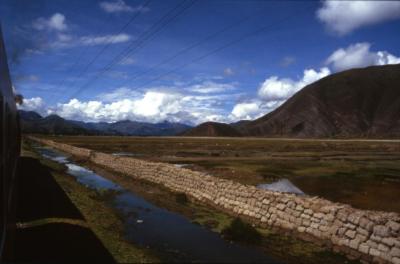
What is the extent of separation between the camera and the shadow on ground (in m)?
10.9

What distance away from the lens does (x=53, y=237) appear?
497 inches

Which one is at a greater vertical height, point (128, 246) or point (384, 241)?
point (384, 241)

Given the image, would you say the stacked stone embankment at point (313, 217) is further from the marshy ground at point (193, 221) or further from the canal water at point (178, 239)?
the canal water at point (178, 239)

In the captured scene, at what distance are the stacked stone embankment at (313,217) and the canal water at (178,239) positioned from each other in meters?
2.82

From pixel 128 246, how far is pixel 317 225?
7349 mm

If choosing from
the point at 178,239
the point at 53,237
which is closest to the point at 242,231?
the point at 178,239

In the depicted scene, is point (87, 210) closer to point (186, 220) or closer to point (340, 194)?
point (186, 220)

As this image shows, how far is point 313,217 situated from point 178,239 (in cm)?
547

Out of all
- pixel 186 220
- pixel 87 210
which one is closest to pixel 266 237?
pixel 186 220

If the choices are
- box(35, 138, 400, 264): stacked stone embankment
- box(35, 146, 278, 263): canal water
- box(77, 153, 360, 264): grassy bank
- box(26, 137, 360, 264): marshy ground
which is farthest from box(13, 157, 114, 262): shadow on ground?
box(35, 138, 400, 264): stacked stone embankment

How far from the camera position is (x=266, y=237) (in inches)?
603

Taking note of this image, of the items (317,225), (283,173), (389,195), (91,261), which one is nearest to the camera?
(91,261)

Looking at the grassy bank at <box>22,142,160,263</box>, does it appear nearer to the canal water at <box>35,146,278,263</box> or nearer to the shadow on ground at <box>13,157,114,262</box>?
the shadow on ground at <box>13,157,114,262</box>

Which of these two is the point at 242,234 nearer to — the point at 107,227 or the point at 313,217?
the point at 313,217
